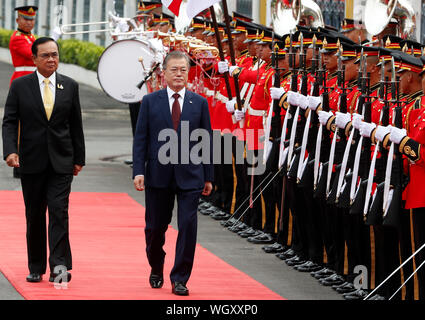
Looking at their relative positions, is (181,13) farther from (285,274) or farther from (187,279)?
(187,279)

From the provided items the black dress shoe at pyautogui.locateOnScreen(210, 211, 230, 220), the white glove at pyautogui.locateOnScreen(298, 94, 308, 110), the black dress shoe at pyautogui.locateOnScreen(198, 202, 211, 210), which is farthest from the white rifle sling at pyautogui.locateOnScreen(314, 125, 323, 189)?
the black dress shoe at pyautogui.locateOnScreen(198, 202, 211, 210)

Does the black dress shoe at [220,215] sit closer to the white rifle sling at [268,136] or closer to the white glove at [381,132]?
the white rifle sling at [268,136]

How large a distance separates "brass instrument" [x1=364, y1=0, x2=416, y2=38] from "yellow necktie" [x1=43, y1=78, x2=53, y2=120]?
3.16 meters

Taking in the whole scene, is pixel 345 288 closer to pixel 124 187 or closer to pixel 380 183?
pixel 380 183

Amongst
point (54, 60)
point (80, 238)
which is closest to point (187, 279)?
point (54, 60)

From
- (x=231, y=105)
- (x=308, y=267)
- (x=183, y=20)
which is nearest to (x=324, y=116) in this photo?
(x=308, y=267)

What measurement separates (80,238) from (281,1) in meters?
Result: 3.86

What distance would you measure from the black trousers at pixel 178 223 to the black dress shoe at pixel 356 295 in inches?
47.1

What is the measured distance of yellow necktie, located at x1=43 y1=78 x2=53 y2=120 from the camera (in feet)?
29.8

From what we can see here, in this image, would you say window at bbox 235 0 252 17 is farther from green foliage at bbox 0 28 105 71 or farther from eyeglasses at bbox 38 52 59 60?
eyeglasses at bbox 38 52 59 60

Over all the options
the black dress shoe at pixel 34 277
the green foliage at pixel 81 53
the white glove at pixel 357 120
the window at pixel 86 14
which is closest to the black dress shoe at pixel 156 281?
the black dress shoe at pixel 34 277

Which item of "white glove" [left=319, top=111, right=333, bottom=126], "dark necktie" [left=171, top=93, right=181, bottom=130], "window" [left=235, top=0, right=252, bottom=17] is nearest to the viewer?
"dark necktie" [left=171, top=93, right=181, bottom=130]

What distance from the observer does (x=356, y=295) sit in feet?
30.0

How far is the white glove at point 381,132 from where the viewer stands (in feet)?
27.3
